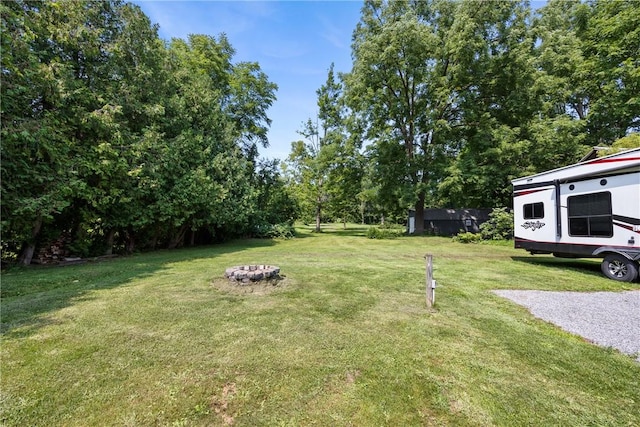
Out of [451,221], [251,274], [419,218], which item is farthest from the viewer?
[451,221]

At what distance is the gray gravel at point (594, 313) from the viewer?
3.55 meters

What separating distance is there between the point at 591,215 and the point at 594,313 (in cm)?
415

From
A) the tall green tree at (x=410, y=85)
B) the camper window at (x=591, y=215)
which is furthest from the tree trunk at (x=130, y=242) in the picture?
the camper window at (x=591, y=215)

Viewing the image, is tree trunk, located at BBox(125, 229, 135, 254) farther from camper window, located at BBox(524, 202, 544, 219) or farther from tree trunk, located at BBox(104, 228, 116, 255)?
camper window, located at BBox(524, 202, 544, 219)

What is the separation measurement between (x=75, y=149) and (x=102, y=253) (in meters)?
4.19

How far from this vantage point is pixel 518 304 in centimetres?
483

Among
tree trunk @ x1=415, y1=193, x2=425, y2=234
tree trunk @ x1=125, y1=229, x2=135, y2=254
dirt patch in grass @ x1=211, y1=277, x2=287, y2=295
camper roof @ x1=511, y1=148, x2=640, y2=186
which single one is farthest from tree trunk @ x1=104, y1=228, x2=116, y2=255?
tree trunk @ x1=415, y1=193, x2=425, y2=234

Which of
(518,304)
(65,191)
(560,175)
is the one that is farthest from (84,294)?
(560,175)

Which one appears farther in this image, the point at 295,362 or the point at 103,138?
the point at 103,138

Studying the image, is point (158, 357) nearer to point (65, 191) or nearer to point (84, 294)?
point (84, 294)

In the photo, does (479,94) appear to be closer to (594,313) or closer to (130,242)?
(594,313)

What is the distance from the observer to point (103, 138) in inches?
360

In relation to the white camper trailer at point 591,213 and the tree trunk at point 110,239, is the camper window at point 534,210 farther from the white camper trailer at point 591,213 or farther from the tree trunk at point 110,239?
the tree trunk at point 110,239

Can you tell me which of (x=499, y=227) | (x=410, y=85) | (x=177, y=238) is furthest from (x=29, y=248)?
(x=410, y=85)
